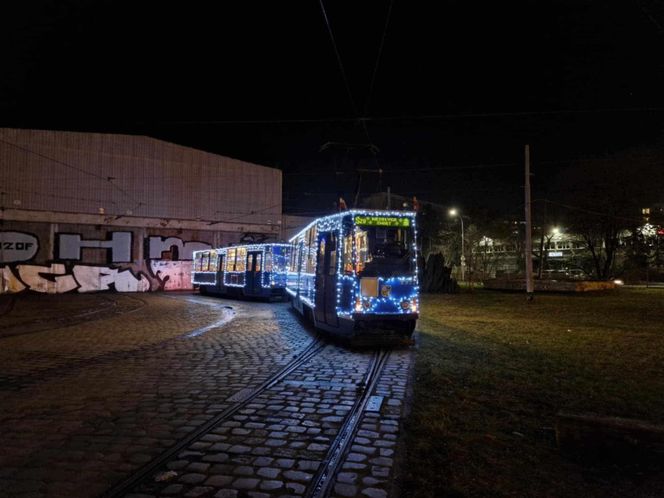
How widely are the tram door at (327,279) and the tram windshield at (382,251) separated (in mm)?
618

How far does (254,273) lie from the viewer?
27.7 metres

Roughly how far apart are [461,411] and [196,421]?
11.1 ft

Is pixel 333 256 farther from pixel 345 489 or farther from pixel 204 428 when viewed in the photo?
pixel 345 489

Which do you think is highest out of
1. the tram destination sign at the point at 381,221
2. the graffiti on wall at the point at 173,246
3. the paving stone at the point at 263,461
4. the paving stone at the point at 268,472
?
the graffiti on wall at the point at 173,246

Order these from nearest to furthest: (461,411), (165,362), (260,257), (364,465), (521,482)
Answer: (521,482) → (364,465) → (461,411) → (165,362) → (260,257)

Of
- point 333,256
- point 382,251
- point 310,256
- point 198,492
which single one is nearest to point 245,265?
point 310,256

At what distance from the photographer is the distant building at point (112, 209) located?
35.6 metres

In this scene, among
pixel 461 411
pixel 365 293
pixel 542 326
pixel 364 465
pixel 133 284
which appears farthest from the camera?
pixel 133 284

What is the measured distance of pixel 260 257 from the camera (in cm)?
2727

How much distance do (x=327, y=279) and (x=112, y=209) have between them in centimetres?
3153

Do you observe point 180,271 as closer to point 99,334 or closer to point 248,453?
point 99,334

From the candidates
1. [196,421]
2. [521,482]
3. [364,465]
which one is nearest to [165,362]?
[196,421]

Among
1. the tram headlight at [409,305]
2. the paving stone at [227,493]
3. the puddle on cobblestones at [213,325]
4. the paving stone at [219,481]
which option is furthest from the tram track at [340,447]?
the puddle on cobblestones at [213,325]

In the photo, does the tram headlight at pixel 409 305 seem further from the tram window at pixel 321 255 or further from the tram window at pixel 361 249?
the tram window at pixel 321 255
